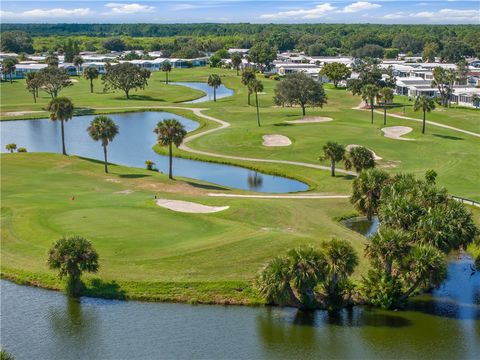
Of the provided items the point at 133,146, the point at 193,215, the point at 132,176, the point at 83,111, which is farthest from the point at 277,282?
the point at 83,111

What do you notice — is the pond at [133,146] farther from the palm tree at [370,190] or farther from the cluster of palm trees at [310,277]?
the cluster of palm trees at [310,277]

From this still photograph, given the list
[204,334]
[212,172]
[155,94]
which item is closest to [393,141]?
[212,172]

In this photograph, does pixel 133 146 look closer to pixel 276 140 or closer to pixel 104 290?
pixel 276 140

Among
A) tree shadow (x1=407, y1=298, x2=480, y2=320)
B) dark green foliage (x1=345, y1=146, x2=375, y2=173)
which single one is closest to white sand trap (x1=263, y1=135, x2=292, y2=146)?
dark green foliage (x1=345, y1=146, x2=375, y2=173)

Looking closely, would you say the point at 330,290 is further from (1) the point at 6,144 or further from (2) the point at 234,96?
(2) the point at 234,96

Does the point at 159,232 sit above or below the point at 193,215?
below
